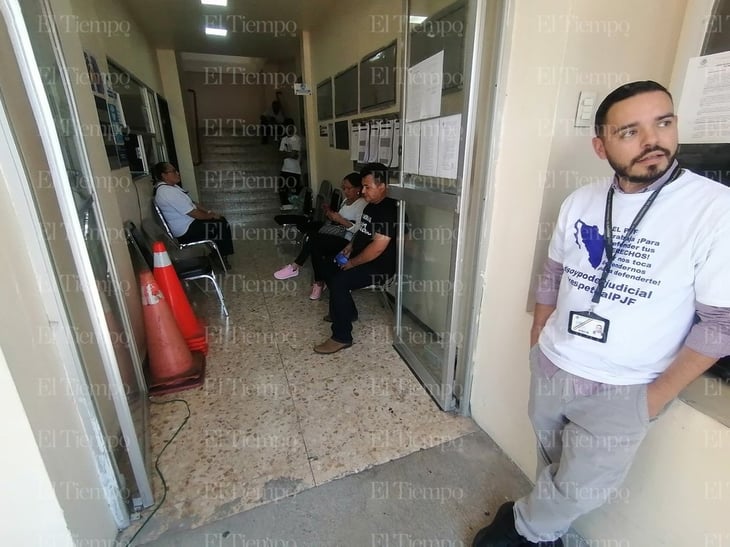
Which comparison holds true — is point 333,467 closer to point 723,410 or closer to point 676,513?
point 676,513

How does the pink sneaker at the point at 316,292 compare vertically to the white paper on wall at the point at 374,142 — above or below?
below

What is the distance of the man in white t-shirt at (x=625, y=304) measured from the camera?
2.61ft

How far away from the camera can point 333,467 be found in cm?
160

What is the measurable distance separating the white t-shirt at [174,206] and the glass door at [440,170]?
2228 mm

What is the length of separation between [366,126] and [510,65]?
2148mm

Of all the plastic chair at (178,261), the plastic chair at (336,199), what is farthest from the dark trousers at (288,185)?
the plastic chair at (178,261)

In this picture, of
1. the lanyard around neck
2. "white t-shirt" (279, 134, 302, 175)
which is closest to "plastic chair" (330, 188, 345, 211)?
"white t-shirt" (279, 134, 302, 175)

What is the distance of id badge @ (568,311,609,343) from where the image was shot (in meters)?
0.93

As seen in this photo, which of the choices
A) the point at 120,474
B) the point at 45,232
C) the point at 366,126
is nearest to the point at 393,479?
the point at 120,474

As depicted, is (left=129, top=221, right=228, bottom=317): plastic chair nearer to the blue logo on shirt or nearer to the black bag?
the black bag

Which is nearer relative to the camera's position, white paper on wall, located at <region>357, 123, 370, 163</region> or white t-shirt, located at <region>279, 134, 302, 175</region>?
white paper on wall, located at <region>357, 123, 370, 163</region>

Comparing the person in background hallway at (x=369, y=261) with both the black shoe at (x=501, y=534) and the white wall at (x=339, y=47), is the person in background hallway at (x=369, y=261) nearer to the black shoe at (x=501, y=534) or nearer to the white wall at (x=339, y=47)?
the white wall at (x=339, y=47)

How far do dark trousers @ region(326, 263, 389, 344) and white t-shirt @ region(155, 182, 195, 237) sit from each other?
1791 mm

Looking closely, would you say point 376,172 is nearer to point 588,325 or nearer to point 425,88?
point 425,88
